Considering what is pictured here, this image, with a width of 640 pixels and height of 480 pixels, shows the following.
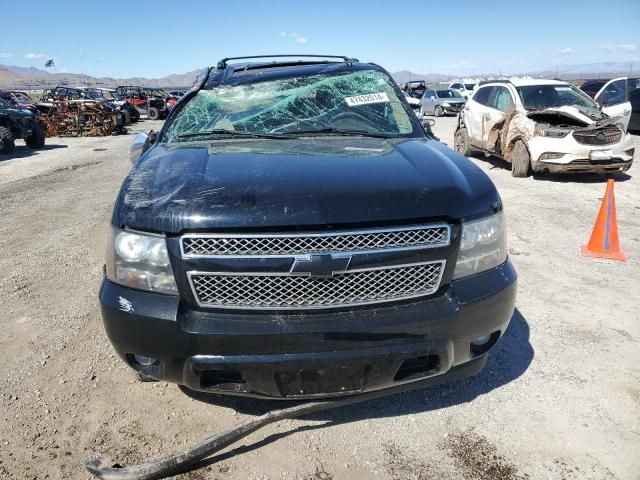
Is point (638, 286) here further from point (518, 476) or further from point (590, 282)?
point (518, 476)

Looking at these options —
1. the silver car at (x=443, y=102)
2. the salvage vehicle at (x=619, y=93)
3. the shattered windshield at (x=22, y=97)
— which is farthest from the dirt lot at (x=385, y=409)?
the silver car at (x=443, y=102)

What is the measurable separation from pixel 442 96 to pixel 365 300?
26155 mm

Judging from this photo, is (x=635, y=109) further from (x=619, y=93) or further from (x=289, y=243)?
(x=289, y=243)

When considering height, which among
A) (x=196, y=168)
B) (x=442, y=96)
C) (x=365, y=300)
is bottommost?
(x=442, y=96)

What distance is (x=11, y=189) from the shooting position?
8.73 metres

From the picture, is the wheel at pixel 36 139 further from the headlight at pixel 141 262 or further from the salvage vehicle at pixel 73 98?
the headlight at pixel 141 262

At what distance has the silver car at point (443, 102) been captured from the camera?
2528 cm

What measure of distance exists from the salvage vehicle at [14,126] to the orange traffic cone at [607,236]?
14458 millimetres

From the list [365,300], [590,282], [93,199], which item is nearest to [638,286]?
[590,282]

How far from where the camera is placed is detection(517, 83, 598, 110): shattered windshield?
8773 mm

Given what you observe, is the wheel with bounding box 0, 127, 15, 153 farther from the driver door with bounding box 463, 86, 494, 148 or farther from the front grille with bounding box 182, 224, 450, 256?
the front grille with bounding box 182, 224, 450, 256

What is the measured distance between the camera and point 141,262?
2049 mm

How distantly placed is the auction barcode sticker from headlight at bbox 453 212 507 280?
56.1 inches

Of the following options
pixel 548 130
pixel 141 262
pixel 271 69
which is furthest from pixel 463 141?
pixel 141 262
